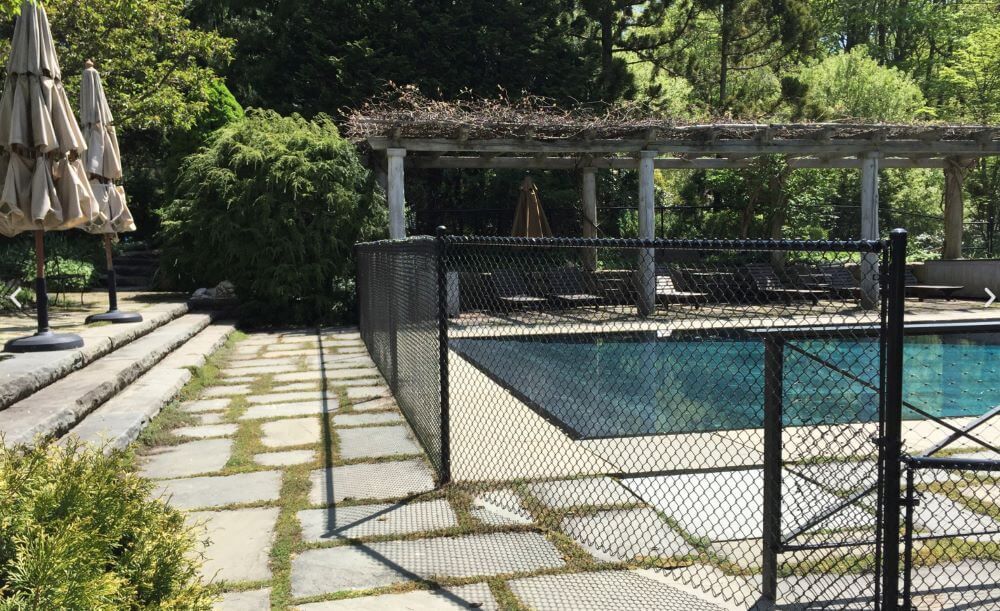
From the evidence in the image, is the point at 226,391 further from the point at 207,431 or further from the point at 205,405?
the point at 207,431

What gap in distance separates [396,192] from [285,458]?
769 cm

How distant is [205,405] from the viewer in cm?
616

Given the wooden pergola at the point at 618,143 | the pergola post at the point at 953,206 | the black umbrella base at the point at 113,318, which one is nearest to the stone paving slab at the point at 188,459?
the black umbrella base at the point at 113,318

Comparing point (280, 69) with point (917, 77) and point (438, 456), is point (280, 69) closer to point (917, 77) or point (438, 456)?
point (438, 456)

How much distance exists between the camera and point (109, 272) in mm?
8969

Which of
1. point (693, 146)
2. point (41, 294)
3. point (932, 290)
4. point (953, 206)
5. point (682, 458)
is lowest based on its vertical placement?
point (682, 458)

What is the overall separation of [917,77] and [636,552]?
1355 inches

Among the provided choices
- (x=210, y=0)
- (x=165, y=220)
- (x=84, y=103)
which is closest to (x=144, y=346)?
(x=84, y=103)

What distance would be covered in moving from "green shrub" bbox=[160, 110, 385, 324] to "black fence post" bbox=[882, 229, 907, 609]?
10.1 m

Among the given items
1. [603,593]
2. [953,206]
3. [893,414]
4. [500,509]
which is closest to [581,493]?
[500,509]

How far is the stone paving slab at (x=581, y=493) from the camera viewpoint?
Answer: 3748 millimetres

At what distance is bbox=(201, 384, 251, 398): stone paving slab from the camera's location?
21.7 feet

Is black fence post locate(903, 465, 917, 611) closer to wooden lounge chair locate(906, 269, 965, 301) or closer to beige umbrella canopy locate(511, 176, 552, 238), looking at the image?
beige umbrella canopy locate(511, 176, 552, 238)

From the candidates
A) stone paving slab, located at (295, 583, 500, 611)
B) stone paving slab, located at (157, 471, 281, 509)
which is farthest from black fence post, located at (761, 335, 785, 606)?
stone paving slab, located at (157, 471, 281, 509)
